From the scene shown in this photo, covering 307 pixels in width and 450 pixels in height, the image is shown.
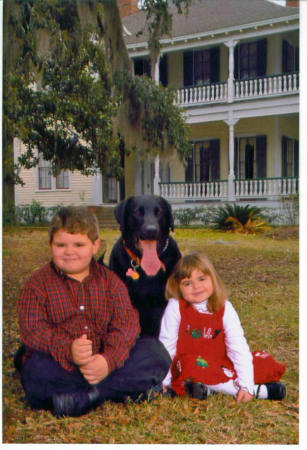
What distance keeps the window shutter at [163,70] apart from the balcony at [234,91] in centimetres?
12

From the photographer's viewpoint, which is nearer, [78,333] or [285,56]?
[78,333]

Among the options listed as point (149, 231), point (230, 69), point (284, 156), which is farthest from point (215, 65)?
point (149, 231)

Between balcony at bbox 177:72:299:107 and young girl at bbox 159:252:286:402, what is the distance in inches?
44.6

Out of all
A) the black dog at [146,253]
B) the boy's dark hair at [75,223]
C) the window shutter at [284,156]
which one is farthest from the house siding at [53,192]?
the window shutter at [284,156]

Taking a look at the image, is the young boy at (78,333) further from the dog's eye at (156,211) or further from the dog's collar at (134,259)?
the dog's eye at (156,211)

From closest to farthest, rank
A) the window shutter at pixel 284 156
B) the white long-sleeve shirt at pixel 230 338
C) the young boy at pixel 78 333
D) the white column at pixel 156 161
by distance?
1. the young boy at pixel 78 333
2. the white long-sleeve shirt at pixel 230 338
3. the window shutter at pixel 284 156
4. the white column at pixel 156 161

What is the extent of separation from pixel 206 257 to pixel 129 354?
737mm

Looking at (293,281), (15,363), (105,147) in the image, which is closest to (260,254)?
(293,281)

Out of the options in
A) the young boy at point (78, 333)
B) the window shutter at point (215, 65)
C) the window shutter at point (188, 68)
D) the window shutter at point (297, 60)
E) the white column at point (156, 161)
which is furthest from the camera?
the window shutter at point (215, 65)

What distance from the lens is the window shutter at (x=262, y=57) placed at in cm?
273

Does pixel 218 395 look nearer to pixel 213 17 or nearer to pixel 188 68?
pixel 188 68

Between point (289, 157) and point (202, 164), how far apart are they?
1.86ft

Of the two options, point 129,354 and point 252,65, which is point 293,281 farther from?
point 252,65

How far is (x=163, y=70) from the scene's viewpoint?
2852 millimetres
